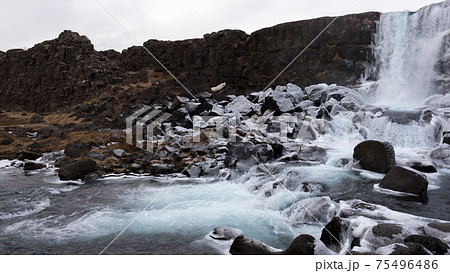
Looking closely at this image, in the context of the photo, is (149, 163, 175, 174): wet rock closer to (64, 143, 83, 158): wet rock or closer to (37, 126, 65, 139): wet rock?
(64, 143, 83, 158): wet rock

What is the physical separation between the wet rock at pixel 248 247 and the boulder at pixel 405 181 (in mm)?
3693

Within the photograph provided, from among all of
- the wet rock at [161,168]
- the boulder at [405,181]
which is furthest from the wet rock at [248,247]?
the wet rock at [161,168]

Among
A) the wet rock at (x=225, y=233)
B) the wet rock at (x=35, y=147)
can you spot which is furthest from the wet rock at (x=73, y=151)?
the wet rock at (x=225, y=233)

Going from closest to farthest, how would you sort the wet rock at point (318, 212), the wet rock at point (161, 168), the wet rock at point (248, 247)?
the wet rock at point (248, 247)
the wet rock at point (318, 212)
the wet rock at point (161, 168)

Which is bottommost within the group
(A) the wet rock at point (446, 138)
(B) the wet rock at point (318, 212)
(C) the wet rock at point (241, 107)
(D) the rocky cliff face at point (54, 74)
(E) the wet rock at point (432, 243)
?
(B) the wet rock at point (318, 212)

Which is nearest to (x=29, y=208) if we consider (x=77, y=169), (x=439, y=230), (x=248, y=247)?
(x=77, y=169)

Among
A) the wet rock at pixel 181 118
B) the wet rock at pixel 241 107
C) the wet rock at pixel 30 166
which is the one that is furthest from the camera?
the wet rock at pixel 241 107

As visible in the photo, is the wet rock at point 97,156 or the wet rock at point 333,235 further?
the wet rock at point 97,156

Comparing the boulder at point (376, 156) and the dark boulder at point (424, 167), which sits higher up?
the boulder at point (376, 156)

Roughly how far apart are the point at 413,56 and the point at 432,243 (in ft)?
58.7

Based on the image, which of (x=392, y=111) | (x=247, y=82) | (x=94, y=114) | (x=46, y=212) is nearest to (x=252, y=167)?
(x=46, y=212)

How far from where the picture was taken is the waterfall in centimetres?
1717

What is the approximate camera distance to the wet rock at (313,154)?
933 centimetres

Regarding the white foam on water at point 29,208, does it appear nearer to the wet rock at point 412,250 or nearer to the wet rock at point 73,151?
the wet rock at point 73,151
